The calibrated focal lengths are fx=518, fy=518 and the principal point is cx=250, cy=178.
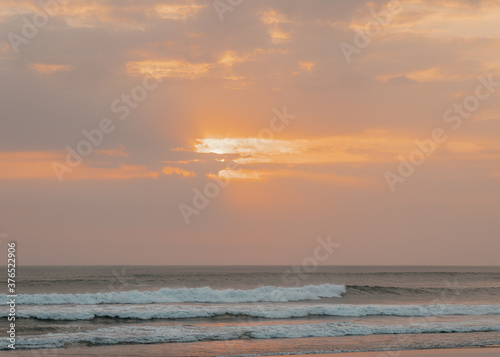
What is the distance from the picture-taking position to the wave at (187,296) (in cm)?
3288

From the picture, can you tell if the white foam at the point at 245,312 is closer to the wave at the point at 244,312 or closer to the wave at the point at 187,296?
the wave at the point at 244,312

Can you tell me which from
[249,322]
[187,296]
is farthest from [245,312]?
[187,296]

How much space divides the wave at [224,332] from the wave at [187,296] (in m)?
11.2

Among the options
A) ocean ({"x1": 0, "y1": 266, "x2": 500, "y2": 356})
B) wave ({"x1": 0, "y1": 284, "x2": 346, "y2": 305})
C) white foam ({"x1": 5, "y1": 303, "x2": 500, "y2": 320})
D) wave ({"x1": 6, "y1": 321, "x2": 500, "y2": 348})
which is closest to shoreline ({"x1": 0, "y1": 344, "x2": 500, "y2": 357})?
ocean ({"x1": 0, "y1": 266, "x2": 500, "y2": 356})

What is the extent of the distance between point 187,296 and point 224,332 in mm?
15728

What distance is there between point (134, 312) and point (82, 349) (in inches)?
369

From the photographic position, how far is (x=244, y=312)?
91.9ft

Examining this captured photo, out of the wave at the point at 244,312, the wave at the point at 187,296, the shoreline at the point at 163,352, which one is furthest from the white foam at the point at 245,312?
the shoreline at the point at 163,352

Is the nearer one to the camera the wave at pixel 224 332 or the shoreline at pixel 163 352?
the shoreline at pixel 163 352

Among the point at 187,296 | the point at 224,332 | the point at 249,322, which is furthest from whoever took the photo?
the point at 187,296

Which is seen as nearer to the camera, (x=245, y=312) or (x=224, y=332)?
(x=224, y=332)

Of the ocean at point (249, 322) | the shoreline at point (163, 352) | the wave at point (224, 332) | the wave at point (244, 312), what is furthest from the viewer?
the wave at point (244, 312)

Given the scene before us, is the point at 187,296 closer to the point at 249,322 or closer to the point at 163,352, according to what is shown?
the point at 249,322

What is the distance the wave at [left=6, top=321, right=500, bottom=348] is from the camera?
1936cm
